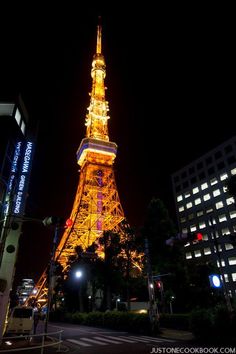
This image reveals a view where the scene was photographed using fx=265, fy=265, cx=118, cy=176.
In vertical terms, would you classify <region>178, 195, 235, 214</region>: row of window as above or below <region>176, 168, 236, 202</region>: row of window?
below

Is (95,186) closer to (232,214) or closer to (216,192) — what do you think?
(216,192)

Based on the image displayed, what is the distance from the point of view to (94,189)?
5200cm

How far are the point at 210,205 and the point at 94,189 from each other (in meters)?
28.2

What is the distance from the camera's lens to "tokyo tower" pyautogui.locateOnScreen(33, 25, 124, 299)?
1839 inches

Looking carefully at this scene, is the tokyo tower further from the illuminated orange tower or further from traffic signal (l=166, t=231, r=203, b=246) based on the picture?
traffic signal (l=166, t=231, r=203, b=246)

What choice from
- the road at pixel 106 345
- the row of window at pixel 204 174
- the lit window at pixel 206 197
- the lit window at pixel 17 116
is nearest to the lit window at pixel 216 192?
the lit window at pixel 206 197

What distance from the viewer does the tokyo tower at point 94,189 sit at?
1839 inches

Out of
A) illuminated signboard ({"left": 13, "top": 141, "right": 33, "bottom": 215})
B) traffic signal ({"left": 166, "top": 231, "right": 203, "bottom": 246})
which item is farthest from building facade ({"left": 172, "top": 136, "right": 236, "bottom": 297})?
traffic signal ({"left": 166, "top": 231, "right": 203, "bottom": 246})

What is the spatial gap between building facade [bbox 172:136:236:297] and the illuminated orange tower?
20.6 metres

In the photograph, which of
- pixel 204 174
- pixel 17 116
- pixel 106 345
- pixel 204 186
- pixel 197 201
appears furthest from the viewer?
pixel 197 201

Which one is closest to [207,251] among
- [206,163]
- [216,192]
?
[216,192]

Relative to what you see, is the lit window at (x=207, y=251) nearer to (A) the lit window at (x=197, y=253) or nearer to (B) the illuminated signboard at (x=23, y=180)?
(A) the lit window at (x=197, y=253)

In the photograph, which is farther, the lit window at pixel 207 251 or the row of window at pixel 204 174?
the row of window at pixel 204 174

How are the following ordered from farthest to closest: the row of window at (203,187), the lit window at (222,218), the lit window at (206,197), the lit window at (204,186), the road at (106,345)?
the lit window at (204,186), the lit window at (206,197), the row of window at (203,187), the lit window at (222,218), the road at (106,345)
